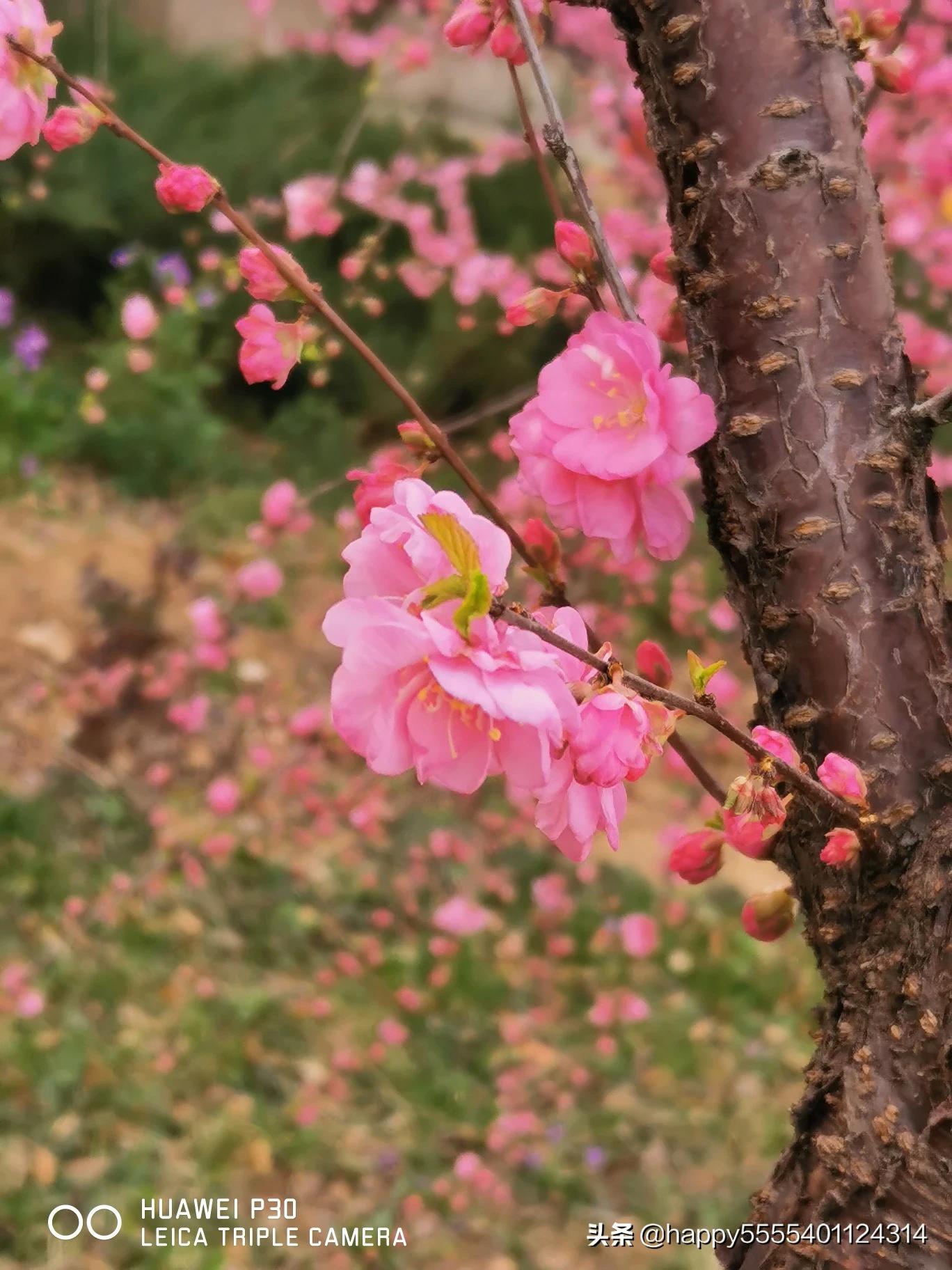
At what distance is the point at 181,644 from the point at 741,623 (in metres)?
2.14

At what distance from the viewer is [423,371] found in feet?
11.2

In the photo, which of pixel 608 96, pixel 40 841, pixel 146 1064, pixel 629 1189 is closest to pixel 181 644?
pixel 40 841

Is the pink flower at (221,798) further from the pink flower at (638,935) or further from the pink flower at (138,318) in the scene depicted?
the pink flower at (138,318)

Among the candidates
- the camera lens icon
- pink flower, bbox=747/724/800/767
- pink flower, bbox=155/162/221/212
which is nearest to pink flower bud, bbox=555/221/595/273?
pink flower, bbox=155/162/221/212

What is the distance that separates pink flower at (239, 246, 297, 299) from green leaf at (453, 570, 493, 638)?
1.03 feet

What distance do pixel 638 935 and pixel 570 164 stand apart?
5.90 feet

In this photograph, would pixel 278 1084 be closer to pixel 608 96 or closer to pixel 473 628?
pixel 473 628

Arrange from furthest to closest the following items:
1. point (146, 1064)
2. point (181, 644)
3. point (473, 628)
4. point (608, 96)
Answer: point (608, 96) → point (181, 644) → point (146, 1064) → point (473, 628)

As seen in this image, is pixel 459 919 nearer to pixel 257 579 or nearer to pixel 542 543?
pixel 257 579

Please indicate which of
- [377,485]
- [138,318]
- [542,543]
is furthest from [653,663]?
[138,318]

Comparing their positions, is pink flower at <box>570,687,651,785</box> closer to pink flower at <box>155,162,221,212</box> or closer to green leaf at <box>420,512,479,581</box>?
green leaf at <box>420,512,479,581</box>

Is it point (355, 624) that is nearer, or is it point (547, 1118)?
point (355, 624)

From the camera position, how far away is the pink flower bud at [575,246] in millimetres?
646

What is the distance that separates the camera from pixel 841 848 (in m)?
0.56
